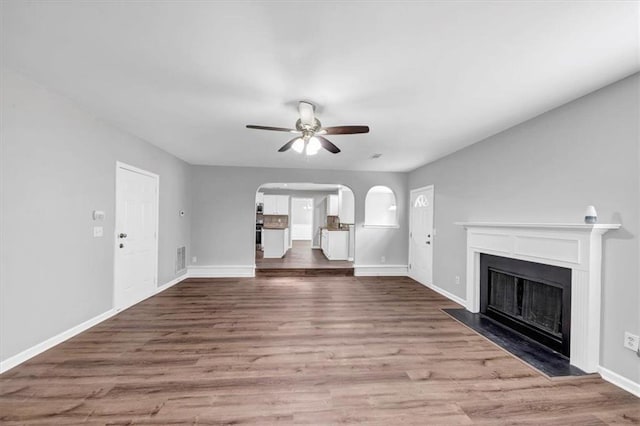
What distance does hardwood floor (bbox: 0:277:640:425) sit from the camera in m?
1.79

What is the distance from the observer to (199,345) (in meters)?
2.73

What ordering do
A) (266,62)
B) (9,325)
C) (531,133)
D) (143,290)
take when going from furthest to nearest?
(143,290) → (531,133) → (9,325) → (266,62)

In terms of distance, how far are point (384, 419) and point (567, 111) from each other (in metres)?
3.26

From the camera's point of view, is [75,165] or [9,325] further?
[75,165]


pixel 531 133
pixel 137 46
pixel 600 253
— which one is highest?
pixel 137 46

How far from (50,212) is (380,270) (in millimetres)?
5686

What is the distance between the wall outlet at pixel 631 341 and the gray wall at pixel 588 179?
0.05m

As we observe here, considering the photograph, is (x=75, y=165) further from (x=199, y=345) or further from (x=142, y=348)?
(x=199, y=345)

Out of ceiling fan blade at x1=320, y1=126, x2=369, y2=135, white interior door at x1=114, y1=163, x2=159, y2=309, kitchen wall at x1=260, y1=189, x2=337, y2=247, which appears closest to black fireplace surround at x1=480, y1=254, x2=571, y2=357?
ceiling fan blade at x1=320, y1=126, x2=369, y2=135

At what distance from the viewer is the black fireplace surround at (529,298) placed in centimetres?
257

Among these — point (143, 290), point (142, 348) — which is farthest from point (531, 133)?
point (143, 290)

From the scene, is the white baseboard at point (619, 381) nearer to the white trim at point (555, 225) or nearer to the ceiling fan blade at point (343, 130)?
the white trim at point (555, 225)

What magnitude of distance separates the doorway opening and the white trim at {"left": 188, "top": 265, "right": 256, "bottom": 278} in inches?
11.0

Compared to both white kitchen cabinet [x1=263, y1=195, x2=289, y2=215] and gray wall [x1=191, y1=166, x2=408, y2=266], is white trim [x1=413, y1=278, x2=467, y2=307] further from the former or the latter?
white kitchen cabinet [x1=263, y1=195, x2=289, y2=215]
